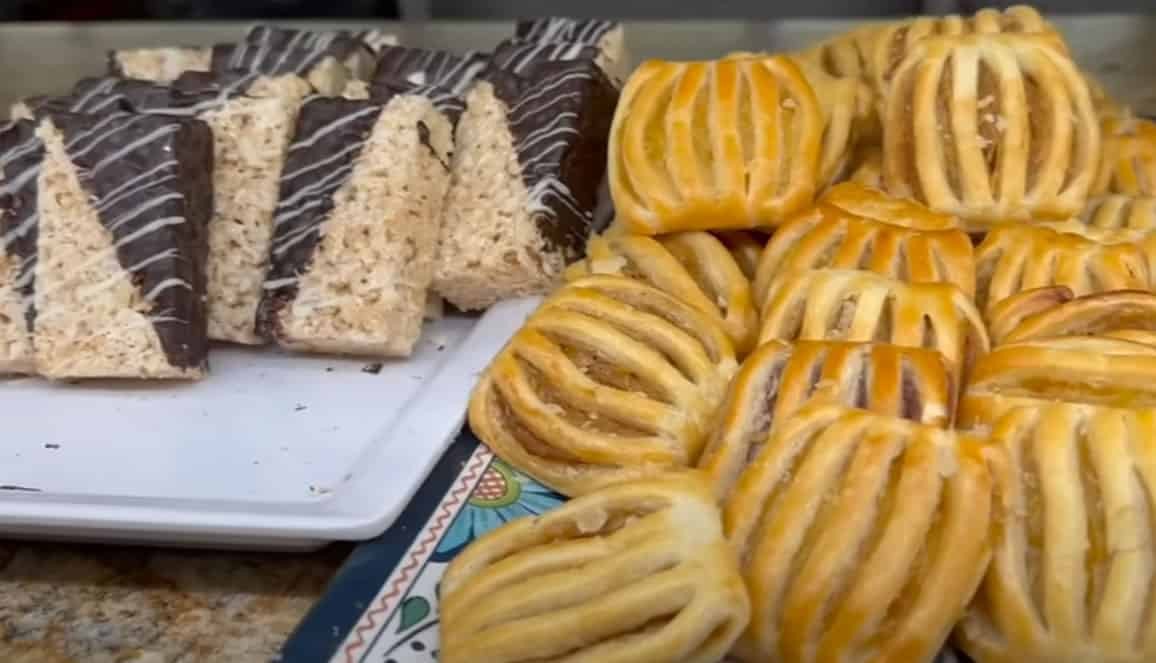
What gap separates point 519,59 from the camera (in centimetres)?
155

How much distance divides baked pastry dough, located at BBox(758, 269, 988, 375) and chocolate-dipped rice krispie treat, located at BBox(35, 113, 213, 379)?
0.60m

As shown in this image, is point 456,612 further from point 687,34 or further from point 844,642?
point 687,34

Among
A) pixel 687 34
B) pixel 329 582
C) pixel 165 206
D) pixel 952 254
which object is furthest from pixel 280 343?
pixel 687 34

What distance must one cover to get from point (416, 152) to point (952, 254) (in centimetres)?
57

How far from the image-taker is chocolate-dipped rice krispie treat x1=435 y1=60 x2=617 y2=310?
1307mm

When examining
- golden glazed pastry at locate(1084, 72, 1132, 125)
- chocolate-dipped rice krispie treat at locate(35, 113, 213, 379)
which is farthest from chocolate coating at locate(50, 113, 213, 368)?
golden glazed pastry at locate(1084, 72, 1132, 125)

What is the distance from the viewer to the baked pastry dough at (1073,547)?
0.75 metres

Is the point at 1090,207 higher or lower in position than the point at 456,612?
higher

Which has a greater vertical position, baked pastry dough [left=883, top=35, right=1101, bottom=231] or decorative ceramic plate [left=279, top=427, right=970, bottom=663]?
baked pastry dough [left=883, top=35, right=1101, bottom=231]

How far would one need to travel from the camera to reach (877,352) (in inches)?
35.4

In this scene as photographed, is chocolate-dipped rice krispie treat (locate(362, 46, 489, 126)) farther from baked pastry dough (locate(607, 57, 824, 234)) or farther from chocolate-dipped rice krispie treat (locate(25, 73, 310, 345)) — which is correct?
baked pastry dough (locate(607, 57, 824, 234))

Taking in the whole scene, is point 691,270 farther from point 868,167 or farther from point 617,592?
point 617,592

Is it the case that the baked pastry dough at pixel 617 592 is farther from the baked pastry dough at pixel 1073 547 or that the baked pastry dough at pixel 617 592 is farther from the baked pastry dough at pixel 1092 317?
the baked pastry dough at pixel 1092 317

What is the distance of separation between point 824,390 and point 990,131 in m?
0.47
